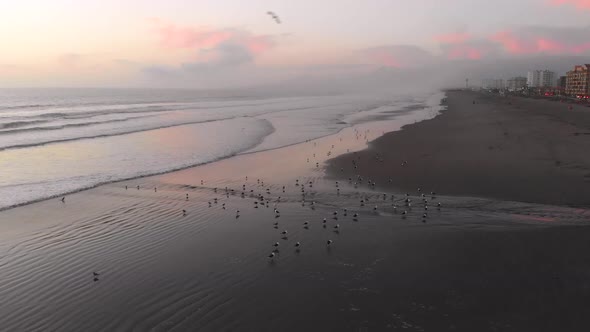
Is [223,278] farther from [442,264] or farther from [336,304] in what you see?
[442,264]

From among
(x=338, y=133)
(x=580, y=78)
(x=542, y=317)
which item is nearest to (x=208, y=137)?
(x=338, y=133)

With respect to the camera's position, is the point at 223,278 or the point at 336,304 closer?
the point at 336,304

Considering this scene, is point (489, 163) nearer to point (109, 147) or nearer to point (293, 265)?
point (293, 265)

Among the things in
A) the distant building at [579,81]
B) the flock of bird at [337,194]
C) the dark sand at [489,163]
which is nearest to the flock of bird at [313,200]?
the flock of bird at [337,194]

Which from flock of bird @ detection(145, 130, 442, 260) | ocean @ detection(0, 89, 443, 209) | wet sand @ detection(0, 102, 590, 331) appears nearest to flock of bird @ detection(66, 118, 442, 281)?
flock of bird @ detection(145, 130, 442, 260)

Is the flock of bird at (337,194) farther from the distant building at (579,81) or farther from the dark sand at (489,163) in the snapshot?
the distant building at (579,81)

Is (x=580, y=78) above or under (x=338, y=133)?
above
